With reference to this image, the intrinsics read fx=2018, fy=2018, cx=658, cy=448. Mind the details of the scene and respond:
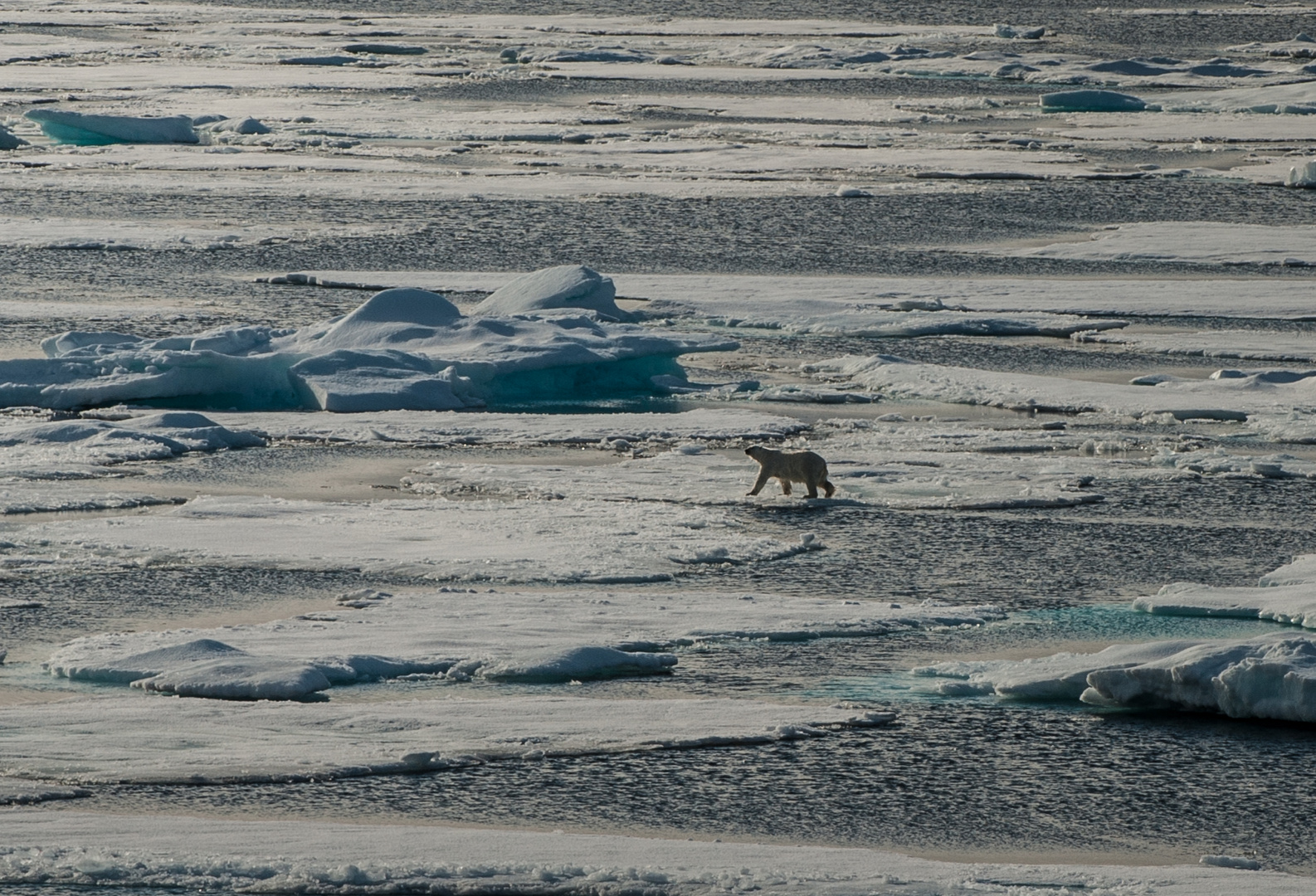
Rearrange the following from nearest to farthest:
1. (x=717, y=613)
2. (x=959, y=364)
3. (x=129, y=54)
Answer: (x=717, y=613), (x=959, y=364), (x=129, y=54)

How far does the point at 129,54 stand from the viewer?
3416 cm

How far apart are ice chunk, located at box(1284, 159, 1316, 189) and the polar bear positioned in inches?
447

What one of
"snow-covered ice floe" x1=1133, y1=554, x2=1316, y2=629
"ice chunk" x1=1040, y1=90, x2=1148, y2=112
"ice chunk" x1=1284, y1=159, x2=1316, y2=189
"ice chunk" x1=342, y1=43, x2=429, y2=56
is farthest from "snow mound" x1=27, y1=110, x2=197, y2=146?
"snow-covered ice floe" x1=1133, y1=554, x2=1316, y2=629

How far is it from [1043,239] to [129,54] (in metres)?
23.0

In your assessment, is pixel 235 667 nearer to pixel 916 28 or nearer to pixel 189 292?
pixel 189 292

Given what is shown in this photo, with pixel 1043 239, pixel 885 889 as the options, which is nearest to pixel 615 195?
pixel 1043 239

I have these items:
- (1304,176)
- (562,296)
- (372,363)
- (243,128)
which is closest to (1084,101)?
(1304,176)

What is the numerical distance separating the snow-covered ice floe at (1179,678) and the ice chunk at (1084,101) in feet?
69.2

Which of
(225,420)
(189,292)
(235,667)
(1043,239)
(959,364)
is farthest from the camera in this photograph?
(1043,239)

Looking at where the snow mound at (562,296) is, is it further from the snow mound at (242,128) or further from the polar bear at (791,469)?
the snow mound at (242,128)

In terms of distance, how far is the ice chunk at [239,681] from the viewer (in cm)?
511

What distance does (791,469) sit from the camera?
299 inches

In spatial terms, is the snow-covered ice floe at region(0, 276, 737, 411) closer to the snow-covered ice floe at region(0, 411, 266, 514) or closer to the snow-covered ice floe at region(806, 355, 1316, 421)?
the snow-covered ice floe at region(0, 411, 266, 514)

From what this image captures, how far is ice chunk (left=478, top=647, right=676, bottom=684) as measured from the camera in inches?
210
